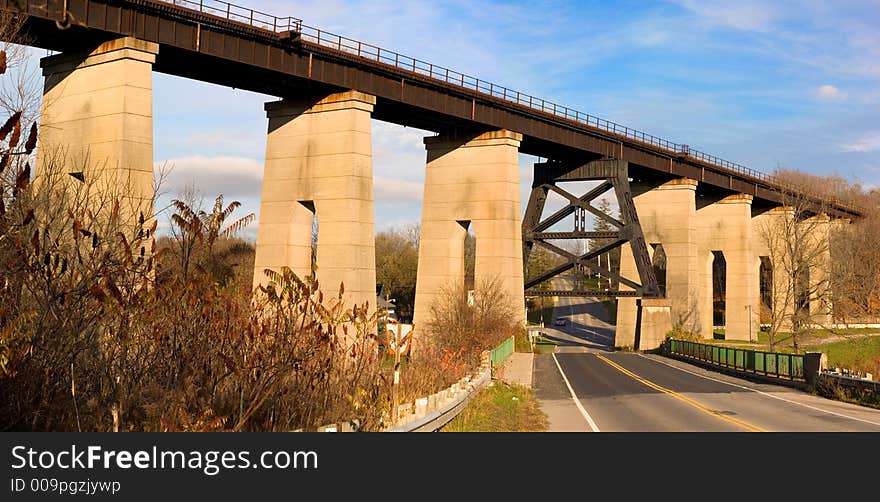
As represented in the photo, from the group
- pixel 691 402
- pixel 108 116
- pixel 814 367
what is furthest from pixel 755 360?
pixel 108 116

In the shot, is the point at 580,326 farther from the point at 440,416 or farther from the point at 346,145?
the point at 440,416

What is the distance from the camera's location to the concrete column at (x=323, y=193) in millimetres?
45031

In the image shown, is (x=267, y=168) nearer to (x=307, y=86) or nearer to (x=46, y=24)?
(x=307, y=86)

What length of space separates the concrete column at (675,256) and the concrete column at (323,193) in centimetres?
4101

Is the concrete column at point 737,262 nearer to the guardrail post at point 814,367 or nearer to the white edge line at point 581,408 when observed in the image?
the white edge line at point 581,408

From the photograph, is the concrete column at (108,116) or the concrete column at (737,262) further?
the concrete column at (737,262)

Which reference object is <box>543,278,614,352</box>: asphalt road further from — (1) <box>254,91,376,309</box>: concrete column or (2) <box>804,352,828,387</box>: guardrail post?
(2) <box>804,352,828,387</box>: guardrail post

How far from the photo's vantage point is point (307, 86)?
46031mm

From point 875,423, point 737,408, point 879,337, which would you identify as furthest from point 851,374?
point 879,337

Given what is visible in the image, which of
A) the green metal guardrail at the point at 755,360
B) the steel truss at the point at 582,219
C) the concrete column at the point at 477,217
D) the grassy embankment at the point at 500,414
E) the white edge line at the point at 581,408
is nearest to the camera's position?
the grassy embankment at the point at 500,414

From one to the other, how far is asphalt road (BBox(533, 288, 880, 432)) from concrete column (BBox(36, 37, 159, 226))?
18.6 m

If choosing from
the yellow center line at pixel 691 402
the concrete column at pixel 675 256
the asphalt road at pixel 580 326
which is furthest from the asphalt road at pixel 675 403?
the asphalt road at pixel 580 326

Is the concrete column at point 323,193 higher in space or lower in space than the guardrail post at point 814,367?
higher

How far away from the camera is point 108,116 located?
35.0m
